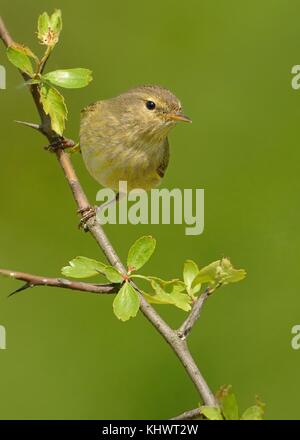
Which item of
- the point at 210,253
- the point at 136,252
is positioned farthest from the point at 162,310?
the point at 136,252

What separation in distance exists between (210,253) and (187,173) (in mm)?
492

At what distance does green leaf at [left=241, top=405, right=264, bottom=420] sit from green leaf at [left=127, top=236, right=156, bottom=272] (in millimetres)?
393

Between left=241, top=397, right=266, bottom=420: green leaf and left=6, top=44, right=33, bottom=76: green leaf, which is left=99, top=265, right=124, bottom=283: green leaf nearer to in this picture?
left=241, top=397, right=266, bottom=420: green leaf

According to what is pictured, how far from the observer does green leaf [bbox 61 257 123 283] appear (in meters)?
1.62

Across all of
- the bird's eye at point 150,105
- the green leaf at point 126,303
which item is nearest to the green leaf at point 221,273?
the green leaf at point 126,303

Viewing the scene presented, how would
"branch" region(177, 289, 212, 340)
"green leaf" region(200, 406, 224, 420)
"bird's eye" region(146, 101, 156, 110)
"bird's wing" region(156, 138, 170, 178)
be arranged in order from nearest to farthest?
"green leaf" region(200, 406, 224, 420) < "branch" region(177, 289, 212, 340) < "bird's eye" region(146, 101, 156, 110) < "bird's wing" region(156, 138, 170, 178)

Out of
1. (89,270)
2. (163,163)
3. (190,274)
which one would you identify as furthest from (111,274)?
(163,163)

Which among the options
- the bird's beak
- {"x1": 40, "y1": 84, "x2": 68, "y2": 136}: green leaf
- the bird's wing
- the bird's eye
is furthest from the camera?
the bird's wing

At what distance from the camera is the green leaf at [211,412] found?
4.76 feet

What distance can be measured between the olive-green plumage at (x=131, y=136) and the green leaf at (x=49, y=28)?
1.34m

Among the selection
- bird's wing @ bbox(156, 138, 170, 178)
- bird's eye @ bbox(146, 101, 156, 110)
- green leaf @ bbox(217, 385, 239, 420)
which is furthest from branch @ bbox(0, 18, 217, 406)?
bird's wing @ bbox(156, 138, 170, 178)

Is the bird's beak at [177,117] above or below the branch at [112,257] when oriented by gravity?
above

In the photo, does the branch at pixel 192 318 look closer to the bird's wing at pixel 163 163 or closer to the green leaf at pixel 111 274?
the green leaf at pixel 111 274

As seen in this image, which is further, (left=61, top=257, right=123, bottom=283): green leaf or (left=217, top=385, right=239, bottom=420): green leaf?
(left=61, top=257, right=123, bottom=283): green leaf
